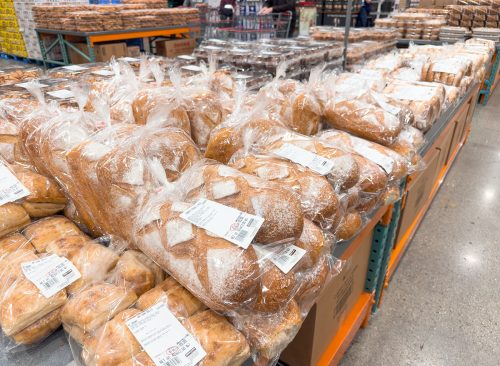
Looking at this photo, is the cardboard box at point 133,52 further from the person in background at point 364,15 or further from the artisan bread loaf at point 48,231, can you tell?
the person in background at point 364,15

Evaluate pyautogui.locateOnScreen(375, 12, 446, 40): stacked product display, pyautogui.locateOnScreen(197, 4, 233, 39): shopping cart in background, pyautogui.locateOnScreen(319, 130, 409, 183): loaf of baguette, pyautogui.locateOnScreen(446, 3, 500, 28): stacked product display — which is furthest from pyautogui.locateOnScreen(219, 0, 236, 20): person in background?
pyautogui.locateOnScreen(319, 130, 409, 183): loaf of baguette

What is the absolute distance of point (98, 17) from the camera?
440cm

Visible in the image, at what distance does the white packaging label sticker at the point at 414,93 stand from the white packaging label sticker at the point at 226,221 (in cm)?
131

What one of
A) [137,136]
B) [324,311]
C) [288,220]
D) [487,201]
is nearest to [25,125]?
[137,136]

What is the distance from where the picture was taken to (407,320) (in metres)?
1.91

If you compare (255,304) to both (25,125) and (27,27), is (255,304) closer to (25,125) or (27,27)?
(25,125)

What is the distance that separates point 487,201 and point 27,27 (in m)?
6.21

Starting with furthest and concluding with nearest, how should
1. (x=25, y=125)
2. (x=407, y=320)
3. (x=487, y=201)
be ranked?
(x=487, y=201) < (x=407, y=320) < (x=25, y=125)

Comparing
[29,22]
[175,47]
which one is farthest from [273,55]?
[29,22]

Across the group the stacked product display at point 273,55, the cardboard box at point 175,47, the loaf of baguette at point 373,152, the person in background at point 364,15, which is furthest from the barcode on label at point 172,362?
the person in background at point 364,15

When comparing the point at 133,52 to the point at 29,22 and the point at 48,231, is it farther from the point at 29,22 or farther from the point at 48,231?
the point at 48,231

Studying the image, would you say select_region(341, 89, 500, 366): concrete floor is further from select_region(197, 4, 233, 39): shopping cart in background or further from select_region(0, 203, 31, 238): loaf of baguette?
select_region(197, 4, 233, 39): shopping cart in background

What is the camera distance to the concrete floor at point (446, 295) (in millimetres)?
1747

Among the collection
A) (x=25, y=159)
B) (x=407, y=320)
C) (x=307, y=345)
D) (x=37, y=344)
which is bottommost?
(x=407, y=320)
